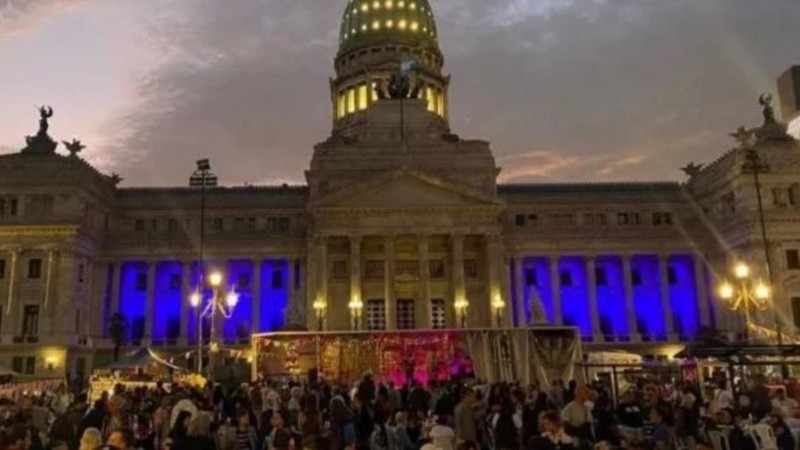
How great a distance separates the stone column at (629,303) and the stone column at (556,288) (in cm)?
566

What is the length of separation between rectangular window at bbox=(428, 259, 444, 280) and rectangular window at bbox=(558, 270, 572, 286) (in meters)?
11.1

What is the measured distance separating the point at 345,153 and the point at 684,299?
32452 millimetres

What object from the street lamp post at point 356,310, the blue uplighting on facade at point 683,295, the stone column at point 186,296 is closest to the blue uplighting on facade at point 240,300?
the stone column at point 186,296

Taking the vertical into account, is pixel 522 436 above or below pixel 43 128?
below

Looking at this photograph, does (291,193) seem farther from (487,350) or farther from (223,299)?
(487,350)

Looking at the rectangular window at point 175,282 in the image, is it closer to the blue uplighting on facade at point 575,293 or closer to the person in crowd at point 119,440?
the blue uplighting on facade at point 575,293

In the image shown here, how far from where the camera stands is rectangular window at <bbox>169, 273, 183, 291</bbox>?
63.9m

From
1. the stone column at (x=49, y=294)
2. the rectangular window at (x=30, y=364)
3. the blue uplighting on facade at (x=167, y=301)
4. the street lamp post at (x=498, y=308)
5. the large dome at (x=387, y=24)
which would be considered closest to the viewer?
the rectangular window at (x=30, y=364)

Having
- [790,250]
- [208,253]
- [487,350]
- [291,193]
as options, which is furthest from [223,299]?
[790,250]

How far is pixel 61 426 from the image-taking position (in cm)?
1505

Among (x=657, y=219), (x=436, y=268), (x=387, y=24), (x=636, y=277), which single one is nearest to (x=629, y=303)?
(x=636, y=277)

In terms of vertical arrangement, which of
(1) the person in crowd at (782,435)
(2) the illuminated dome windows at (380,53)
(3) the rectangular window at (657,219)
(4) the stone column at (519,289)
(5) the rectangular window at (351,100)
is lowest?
(1) the person in crowd at (782,435)

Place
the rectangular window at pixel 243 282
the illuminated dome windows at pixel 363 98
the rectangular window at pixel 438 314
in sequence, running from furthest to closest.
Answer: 1. the illuminated dome windows at pixel 363 98
2. the rectangular window at pixel 243 282
3. the rectangular window at pixel 438 314

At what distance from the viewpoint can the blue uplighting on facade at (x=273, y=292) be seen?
207ft
